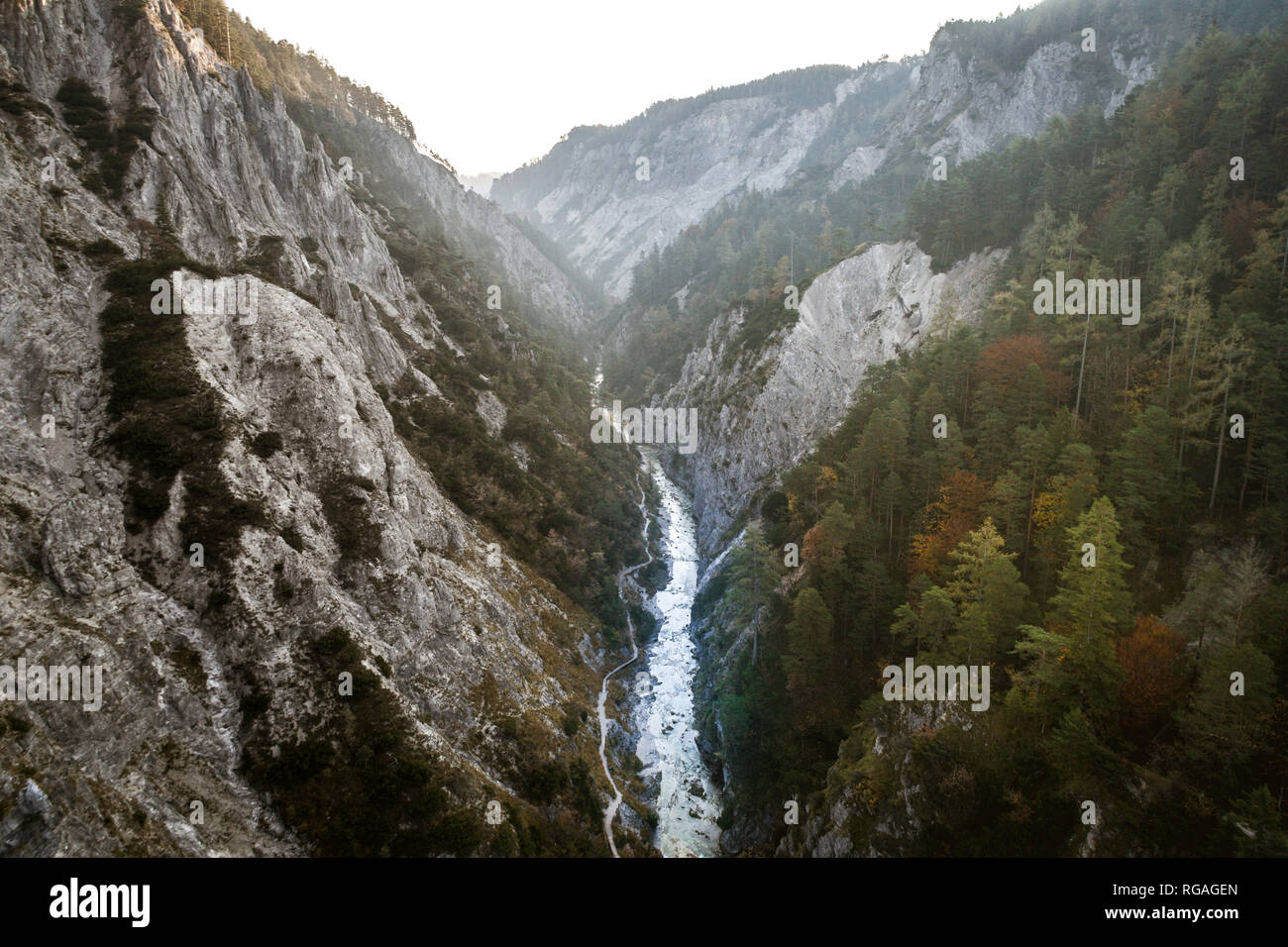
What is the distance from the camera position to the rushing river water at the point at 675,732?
40344 millimetres

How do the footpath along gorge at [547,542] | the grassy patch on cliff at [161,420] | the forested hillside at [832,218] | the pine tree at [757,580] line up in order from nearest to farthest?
the footpath along gorge at [547,542] → the grassy patch on cliff at [161,420] → the pine tree at [757,580] → the forested hillside at [832,218]

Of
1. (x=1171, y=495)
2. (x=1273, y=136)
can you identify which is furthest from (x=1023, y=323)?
(x=1171, y=495)

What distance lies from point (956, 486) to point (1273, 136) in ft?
146

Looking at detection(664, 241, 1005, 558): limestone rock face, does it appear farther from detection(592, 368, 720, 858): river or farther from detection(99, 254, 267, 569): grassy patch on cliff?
detection(99, 254, 267, 569): grassy patch on cliff

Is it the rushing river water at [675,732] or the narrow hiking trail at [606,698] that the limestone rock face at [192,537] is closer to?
the narrow hiking trail at [606,698]

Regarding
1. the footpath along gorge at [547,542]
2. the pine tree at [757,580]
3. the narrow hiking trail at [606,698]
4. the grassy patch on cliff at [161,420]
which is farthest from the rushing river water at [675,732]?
the grassy patch on cliff at [161,420]

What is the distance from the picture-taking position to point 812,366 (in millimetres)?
88062

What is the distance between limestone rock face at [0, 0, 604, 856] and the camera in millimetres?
20734

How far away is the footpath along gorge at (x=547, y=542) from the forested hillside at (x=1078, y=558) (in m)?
0.27

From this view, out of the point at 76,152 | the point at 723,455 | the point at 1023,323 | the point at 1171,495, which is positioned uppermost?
the point at 76,152

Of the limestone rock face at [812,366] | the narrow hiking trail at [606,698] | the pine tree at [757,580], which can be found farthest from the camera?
the limestone rock face at [812,366]

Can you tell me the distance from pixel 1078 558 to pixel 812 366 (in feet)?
205
